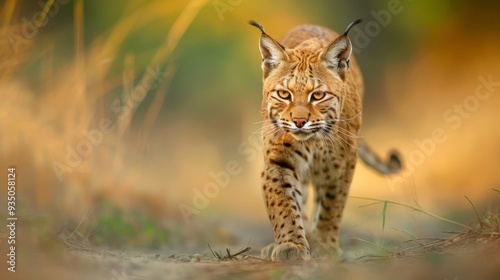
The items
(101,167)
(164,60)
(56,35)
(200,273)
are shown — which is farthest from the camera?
(164,60)

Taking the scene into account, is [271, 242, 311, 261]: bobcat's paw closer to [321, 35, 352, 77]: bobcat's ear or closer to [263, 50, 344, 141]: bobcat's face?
[263, 50, 344, 141]: bobcat's face

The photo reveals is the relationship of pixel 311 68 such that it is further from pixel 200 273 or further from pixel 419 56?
pixel 419 56

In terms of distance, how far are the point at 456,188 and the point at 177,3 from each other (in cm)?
573

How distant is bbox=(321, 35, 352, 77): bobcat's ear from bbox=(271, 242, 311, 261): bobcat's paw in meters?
2.07

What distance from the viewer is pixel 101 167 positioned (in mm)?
11008

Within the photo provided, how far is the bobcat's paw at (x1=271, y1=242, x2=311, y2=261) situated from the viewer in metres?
8.28

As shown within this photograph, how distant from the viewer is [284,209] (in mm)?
8703

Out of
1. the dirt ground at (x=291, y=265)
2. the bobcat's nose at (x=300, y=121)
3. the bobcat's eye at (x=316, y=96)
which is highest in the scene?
the bobcat's eye at (x=316, y=96)

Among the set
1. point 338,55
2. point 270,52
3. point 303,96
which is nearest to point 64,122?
point 270,52

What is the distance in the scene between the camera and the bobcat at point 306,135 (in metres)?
8.48

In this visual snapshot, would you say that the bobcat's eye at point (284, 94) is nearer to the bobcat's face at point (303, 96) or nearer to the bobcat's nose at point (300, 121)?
the bobcat's face at point (303, 96)

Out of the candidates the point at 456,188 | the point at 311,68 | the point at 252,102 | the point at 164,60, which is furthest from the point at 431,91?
the point at 311,68

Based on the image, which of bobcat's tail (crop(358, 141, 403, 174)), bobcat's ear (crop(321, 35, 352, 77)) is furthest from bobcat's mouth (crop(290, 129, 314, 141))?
bobcat's tail (crop(358, 141, 403, 174))

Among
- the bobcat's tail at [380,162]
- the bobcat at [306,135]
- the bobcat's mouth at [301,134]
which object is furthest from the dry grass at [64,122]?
the bobcat's mouth at [301,134]
